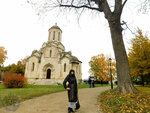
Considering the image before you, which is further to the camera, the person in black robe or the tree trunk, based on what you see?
the tree trunk

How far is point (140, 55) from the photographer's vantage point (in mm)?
16312

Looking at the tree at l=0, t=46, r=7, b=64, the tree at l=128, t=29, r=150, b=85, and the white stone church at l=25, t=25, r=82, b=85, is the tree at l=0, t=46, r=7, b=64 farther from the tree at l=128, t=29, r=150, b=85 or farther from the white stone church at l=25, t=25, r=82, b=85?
the tree at l=128, t=29, r=150, b=85

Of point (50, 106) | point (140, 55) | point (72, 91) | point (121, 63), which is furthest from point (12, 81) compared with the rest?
point (140, 55)

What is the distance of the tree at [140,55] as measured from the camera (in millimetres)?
15898

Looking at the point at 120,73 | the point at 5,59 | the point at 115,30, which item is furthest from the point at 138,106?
the point at 5,59

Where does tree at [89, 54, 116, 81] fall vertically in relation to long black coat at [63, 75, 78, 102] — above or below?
above

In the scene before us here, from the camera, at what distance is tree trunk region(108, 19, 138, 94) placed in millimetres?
6078

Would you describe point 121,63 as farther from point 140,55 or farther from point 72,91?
point 140,55

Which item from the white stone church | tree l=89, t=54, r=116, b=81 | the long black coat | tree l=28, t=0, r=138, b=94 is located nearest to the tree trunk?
tree l=28, t=0, r=138, b=94

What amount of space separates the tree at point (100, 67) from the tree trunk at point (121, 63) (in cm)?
2853

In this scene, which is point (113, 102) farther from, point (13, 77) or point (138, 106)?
point (13, 77)

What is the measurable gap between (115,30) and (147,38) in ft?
45.2

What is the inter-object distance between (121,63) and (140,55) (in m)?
12.7

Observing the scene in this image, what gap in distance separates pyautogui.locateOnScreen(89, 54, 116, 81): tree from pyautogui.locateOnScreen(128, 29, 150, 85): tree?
16875 mm
